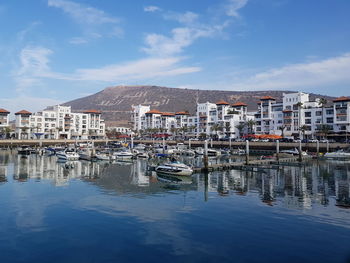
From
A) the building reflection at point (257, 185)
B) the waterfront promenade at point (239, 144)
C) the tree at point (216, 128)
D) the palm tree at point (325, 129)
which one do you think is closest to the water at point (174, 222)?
the building reflection at point (257, 185)

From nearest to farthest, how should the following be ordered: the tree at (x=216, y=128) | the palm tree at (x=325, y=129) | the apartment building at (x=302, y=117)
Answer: the palm tree at (x=325, y=129) < the apartment building at (x=302, y=117) < the tree at (x=216, y=128)

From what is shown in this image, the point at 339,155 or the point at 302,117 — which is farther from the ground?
the point at 302,117

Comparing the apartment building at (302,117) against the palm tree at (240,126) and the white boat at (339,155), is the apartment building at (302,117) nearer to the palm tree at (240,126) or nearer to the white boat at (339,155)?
the palm tree at (240,126)

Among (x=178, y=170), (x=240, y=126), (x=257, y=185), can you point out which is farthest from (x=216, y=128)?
(x=257, y=185)

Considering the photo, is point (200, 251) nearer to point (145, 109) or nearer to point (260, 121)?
point (260, 121)

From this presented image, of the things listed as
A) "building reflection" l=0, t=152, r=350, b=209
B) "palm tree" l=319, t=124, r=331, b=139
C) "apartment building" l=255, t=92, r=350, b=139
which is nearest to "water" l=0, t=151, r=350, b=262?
"building reflection" l=0, t=152, r=350, b=209

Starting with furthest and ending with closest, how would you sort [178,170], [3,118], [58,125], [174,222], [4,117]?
[58,125], [4,117], [3,118], [178,170], [174,222]

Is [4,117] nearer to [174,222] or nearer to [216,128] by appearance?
[216,128]

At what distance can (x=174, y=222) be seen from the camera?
2292 cm

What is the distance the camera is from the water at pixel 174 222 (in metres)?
17.3

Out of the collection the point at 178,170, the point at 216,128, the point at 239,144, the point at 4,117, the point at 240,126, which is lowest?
the point at 178,170

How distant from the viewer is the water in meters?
17.3

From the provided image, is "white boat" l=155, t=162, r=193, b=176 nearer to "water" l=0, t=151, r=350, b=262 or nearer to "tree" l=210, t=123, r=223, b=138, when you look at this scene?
"water" l=0, t=151, r=350, b=262

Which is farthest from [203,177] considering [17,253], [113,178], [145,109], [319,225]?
[145,109]
